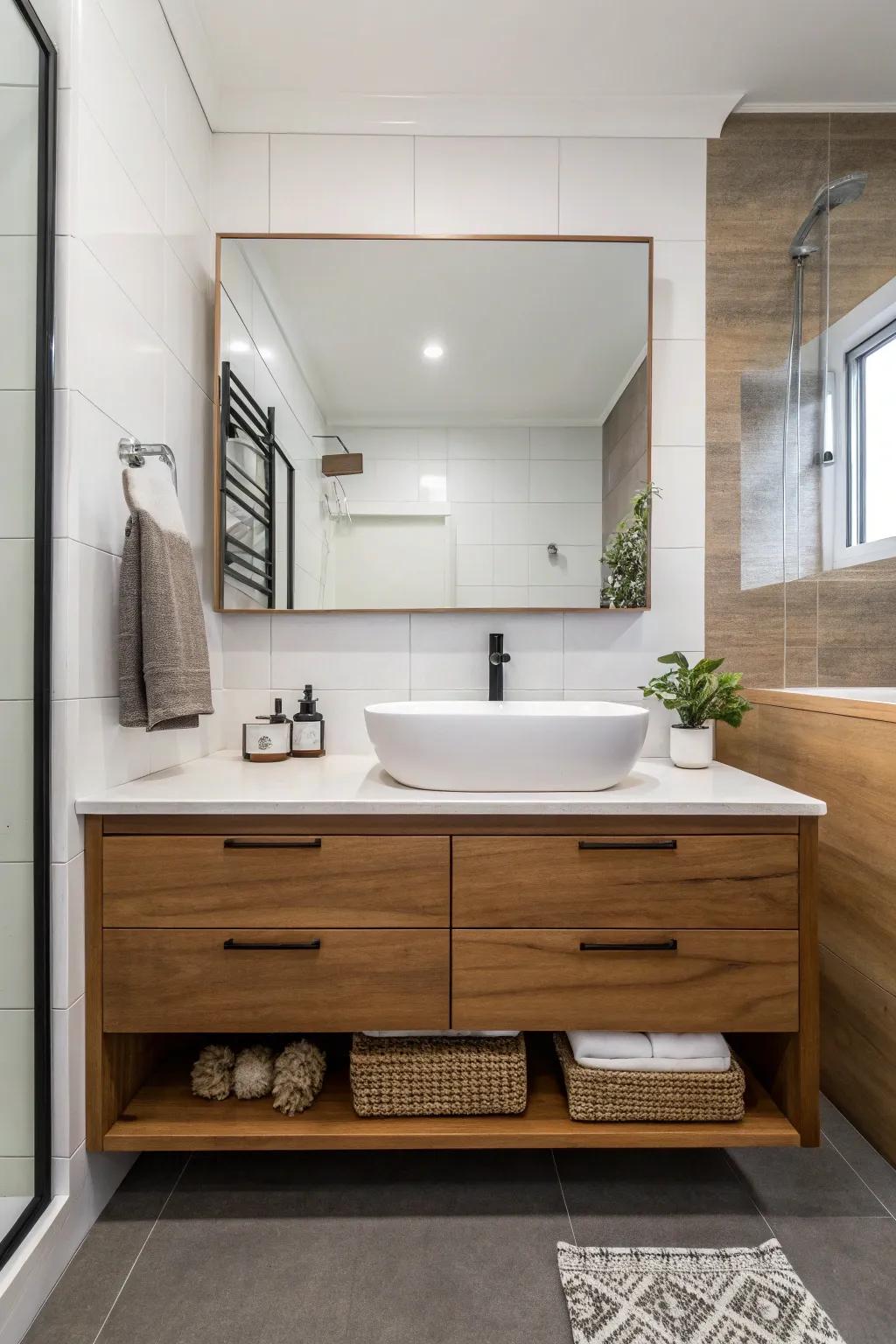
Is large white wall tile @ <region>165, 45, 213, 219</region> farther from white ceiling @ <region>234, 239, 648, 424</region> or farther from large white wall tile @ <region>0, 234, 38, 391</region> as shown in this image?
large white wall tile @ <region>0, 234, 38, 391</region>

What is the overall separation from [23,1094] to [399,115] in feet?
7.54

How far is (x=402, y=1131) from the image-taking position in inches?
49.9

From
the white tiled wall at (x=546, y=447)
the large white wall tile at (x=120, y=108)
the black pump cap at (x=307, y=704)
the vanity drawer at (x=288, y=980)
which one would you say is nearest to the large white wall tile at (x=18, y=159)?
the large white wall tile at (x=120, y=108)

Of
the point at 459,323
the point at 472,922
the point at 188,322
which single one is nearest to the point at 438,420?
the point at 459,323

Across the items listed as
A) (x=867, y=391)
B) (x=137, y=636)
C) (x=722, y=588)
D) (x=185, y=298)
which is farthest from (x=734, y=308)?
(x=137, y=636)

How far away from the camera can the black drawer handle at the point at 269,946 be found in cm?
125

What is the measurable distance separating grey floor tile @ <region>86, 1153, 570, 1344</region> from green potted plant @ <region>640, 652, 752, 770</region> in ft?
2.96

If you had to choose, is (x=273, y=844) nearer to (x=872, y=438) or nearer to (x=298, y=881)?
(x=298, y=881)

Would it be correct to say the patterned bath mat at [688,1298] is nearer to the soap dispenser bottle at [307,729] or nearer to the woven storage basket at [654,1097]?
the woven storage basket at [654,1097]

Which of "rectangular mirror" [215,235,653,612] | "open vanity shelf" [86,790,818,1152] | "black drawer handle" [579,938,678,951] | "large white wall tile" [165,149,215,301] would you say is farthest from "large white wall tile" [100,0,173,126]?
"black drawer handle" [579,938,678,951]

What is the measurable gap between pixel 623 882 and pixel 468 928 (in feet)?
0.94

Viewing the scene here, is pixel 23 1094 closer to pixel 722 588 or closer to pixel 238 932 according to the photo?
pixel 238 932

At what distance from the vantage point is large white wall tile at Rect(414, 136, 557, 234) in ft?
6.05

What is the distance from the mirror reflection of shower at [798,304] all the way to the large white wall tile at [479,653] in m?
0.67
